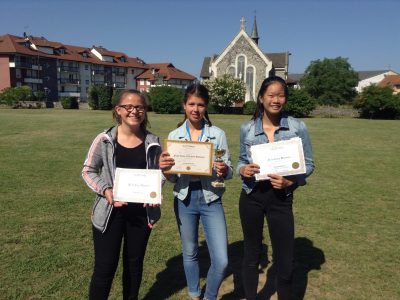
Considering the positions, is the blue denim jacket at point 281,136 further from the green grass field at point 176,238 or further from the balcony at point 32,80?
the balcony at point 32,80

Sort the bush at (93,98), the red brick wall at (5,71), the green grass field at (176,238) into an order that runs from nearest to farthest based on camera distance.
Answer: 1. the green grass field at (176,238)
2. the bush at (93,98)
3. the red brick wall at (5,71)

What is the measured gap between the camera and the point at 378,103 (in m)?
43.4

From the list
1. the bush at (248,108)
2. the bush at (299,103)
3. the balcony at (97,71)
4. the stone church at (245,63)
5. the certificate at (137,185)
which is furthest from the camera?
the balcony at (97,71)

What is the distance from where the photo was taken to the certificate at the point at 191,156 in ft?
10.7

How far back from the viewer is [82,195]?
7.98 meters

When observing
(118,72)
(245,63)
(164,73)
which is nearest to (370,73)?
(164,73)

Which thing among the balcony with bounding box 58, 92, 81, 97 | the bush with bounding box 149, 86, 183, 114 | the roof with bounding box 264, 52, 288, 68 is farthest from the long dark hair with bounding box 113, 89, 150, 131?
the balcony with bounding box 58, 92, 81, 97

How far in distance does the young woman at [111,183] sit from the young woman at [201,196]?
35 cm

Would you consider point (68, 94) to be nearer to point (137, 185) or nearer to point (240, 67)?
point (240, 67)

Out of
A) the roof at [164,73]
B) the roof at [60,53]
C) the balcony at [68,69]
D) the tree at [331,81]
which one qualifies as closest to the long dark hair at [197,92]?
the roof at [60,53]

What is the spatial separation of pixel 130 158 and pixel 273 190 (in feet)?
4.56

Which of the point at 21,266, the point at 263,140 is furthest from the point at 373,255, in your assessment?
the point at 21,266

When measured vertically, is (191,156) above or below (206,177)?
above

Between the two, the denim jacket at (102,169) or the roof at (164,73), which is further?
the roof at (164,73)
